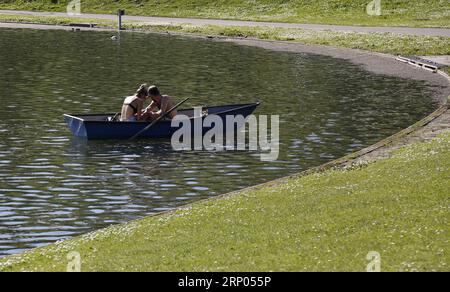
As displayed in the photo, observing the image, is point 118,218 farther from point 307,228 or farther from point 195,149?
point 195,149

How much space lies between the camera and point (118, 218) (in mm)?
24688

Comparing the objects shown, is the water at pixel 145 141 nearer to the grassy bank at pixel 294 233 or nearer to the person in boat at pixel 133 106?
the person in boat at pixel 133 106

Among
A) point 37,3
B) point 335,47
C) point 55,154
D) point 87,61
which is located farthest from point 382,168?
point 37,3

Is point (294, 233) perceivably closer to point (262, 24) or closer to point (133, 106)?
point (133, 106)

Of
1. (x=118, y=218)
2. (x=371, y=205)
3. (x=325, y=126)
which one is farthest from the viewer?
(x=325, y=126)

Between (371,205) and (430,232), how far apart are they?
2.82 m

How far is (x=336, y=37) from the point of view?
7581 centimetres

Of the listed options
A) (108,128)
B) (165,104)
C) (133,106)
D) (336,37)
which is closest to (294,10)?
(336,37)

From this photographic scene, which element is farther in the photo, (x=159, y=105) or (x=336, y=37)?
(x=336, y=37)

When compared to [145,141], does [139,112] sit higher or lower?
higher

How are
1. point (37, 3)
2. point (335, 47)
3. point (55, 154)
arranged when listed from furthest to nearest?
1. point (37, 3)
2. point (335, 47)
3. point (55, 154)

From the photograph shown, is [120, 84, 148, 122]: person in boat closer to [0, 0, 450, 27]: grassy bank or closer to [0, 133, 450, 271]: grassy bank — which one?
[0, 133, 450, 271]: grassy bank

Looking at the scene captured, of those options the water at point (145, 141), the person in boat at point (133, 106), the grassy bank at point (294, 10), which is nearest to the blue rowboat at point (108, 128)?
the water at point (145, 141)

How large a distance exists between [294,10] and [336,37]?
23.1 m
